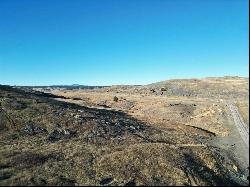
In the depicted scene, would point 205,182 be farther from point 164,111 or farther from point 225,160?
Answer: point 164,111

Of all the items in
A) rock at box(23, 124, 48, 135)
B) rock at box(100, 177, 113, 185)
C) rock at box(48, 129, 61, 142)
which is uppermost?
rock at box(23, 124, 48, 135)

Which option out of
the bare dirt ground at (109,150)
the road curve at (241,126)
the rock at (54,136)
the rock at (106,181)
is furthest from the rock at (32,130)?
the road curve at (241,126)

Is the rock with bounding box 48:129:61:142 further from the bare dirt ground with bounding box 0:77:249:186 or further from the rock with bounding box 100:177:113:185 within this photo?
the rock with bounding box 100:177:113:185

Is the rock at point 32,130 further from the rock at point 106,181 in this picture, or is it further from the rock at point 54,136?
the rock at point 106,181

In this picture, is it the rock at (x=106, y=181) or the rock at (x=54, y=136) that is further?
the rock at (x=54, y=136)

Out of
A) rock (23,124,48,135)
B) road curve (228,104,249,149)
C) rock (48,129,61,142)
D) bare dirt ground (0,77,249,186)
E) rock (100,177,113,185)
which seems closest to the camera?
rock (100,177,113,185)

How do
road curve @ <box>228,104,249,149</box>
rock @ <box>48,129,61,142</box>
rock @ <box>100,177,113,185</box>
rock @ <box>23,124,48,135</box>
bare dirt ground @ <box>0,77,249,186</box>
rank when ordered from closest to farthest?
1. rock @ <box>100,177,113,185</box>
2. bare dirt ground @ <box>0,77,249,186</box>
3. rock @ <box>48,129,61,142</box>
4. rock @ <box>23,124,48,135</box>
5. road curve @ <box>228,104,249,149</box>

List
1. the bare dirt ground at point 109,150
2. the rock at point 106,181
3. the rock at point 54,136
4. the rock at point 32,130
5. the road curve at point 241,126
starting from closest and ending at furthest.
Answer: the rock at point 106,181 < the bare dirt ground at point 109,150 < the rock at point 54,136 < the rock at point 32,130 < the road curve at point 241,126

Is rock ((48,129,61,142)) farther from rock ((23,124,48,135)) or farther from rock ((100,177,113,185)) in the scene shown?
rock ((100,177,113,185))

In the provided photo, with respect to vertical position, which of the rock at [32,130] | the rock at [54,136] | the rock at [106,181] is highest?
the rock at [32,130]

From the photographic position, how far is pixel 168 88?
176750mm

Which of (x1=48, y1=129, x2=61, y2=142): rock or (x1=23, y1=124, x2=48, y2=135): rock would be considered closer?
(x1=48, y1=129, x2=61, y2=142): rock

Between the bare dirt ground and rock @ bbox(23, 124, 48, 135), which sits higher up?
rock @ bbox(23, 124, 48, 135)

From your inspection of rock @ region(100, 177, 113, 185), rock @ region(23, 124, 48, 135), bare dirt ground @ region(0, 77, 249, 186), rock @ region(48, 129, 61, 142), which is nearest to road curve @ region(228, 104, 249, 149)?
bare dirt ground @ region(0, 77, 249, 186)
